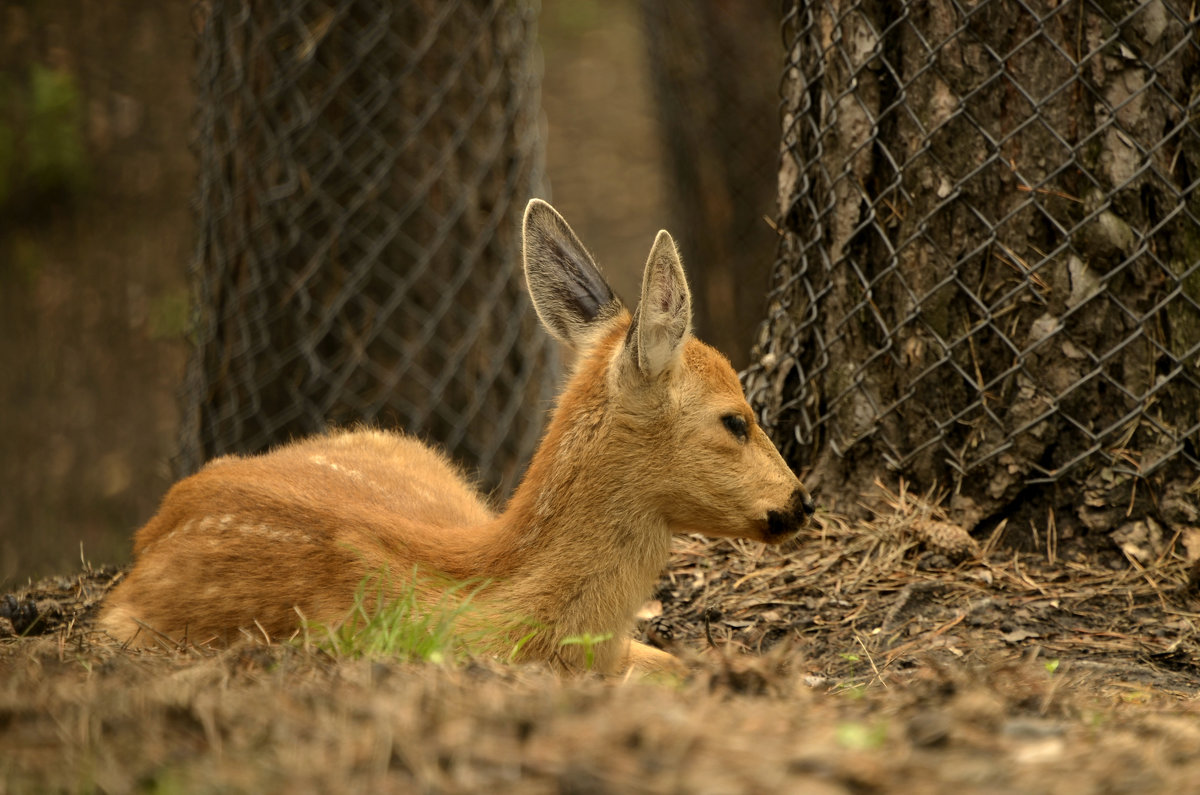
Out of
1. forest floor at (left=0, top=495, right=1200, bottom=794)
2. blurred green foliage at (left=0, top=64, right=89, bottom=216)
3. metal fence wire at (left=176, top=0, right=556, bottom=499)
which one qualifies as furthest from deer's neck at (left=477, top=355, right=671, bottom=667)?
blurred green foliage at (left=0, top=64, right=89, bottom=216)

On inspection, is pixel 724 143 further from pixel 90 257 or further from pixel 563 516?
pixel 563 516

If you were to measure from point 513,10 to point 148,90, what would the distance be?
21.4ft

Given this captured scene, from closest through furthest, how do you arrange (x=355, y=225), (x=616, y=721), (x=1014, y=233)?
(x=616, y=721) < (x=1014, y=233) < (x=355, y=225)

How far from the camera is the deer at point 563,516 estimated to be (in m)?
3.84

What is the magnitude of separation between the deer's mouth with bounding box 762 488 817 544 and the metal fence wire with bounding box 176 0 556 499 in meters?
2.65

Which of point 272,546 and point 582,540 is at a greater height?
point 582,540

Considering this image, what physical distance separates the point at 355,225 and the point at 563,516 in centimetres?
310

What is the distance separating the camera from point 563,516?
3936 millimetres

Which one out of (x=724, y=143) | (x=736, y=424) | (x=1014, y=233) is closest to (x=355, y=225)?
(x=736, y=424)

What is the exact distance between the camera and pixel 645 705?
2227 mm

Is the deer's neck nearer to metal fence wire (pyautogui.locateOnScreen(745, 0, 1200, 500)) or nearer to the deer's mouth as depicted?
the deer's mouth

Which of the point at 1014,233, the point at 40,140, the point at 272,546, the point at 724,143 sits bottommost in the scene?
the point at 272,546

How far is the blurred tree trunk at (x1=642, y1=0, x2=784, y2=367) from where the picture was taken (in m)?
9.79

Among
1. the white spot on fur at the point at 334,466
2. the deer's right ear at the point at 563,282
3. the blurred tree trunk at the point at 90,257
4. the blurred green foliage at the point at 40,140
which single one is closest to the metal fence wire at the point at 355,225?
the white spot on fur at the point at 334,466
